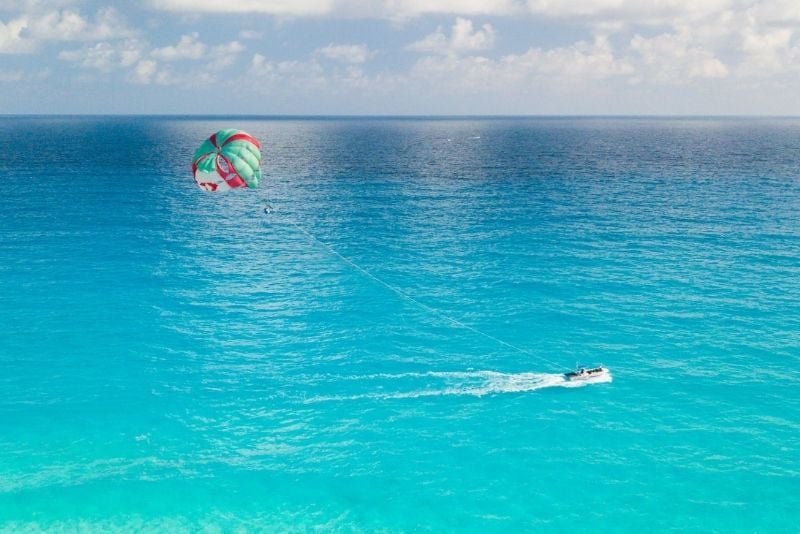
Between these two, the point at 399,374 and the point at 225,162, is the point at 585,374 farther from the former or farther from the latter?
the point at 225,162

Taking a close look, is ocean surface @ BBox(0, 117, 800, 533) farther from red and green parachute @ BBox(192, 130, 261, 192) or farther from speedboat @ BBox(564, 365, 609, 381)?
red and green parachute @ BBox(192, 130, 261, 192)

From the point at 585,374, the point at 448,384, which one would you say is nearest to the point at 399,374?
the point at 448,384

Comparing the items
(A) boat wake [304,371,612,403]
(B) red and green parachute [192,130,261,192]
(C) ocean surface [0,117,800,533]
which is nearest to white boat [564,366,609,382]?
(A) boat wake [304,371,612,403]

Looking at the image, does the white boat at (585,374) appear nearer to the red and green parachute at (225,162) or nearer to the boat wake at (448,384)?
the boat wake at (448,384)

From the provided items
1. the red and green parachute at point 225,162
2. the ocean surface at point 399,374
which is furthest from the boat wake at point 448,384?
the red and green parachute at point 225,162

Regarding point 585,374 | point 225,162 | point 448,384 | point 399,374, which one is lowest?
point 448,384
